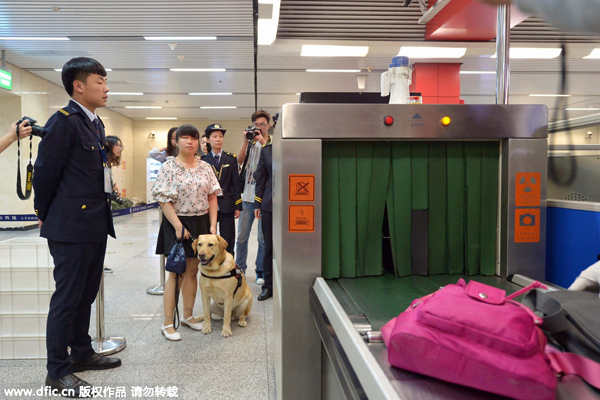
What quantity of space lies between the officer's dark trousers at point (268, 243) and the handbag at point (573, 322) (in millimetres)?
2974

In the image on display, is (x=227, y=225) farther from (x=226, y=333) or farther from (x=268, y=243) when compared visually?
(x=226, y=333)

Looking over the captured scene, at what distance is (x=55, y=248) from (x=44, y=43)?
655cm

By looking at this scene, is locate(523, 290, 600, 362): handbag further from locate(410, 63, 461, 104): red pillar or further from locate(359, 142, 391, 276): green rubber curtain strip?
locate(410, 63, 461, 104): red pillar

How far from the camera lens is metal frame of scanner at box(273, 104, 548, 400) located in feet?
4.56

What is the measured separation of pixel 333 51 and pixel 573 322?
281 inches

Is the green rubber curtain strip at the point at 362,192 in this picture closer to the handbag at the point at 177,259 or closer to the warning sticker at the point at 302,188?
the warning sticker at the point at 302,188

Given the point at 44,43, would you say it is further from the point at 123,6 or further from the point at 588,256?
the point at 588,256

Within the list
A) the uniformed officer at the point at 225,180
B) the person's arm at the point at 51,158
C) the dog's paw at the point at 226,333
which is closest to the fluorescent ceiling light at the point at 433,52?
the uniformed officer at the point at 225,180

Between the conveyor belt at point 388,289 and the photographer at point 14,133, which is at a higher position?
the photographer at point 14,133

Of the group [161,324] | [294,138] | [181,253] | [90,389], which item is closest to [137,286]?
[161,324]

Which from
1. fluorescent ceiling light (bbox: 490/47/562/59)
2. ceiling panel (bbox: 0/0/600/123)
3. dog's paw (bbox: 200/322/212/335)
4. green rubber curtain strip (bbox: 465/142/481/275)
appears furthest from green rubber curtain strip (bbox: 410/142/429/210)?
fluorescent ceiling light (bbox: 490/47/562/59)

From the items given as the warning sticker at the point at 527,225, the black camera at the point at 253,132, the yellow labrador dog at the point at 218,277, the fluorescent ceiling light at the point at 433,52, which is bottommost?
the yellow labrador dog at the point at 218,277

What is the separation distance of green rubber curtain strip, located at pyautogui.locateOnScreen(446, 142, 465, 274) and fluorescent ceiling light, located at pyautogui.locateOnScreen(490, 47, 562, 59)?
6.88m

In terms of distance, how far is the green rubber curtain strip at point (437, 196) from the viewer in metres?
1.49
